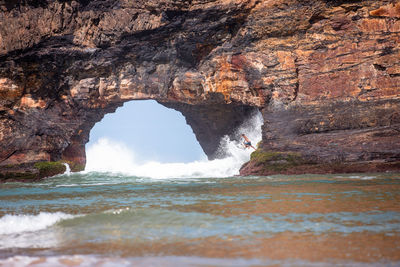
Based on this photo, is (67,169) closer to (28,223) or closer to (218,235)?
(28,223)

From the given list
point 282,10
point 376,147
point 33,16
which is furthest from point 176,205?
point 33,16

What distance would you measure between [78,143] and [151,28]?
8.25 meters

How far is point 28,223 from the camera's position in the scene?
12.0ft

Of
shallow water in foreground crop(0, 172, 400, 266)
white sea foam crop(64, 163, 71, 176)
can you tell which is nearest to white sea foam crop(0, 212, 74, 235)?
shallow water in foreground crop(0, 172, 400, 266)

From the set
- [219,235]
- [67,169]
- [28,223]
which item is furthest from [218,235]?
[67,169]

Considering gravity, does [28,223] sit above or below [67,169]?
above

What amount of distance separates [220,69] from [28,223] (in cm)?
1164

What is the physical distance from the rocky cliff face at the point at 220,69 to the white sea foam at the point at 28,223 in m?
9.20

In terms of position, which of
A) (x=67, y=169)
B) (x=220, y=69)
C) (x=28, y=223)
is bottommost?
(x=67, y=169)

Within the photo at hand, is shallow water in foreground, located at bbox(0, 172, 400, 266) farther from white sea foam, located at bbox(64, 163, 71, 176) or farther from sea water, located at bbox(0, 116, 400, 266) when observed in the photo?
white sea foam, located at bbox(64, 163, 71, 176)

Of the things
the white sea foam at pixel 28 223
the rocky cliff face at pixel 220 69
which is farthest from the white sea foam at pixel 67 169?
the white sea foam at pixel 28 223

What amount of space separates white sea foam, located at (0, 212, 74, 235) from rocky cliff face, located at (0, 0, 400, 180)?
9.20 meters

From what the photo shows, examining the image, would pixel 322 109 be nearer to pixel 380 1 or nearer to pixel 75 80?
pixel 380 1

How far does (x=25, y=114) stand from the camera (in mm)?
15445
